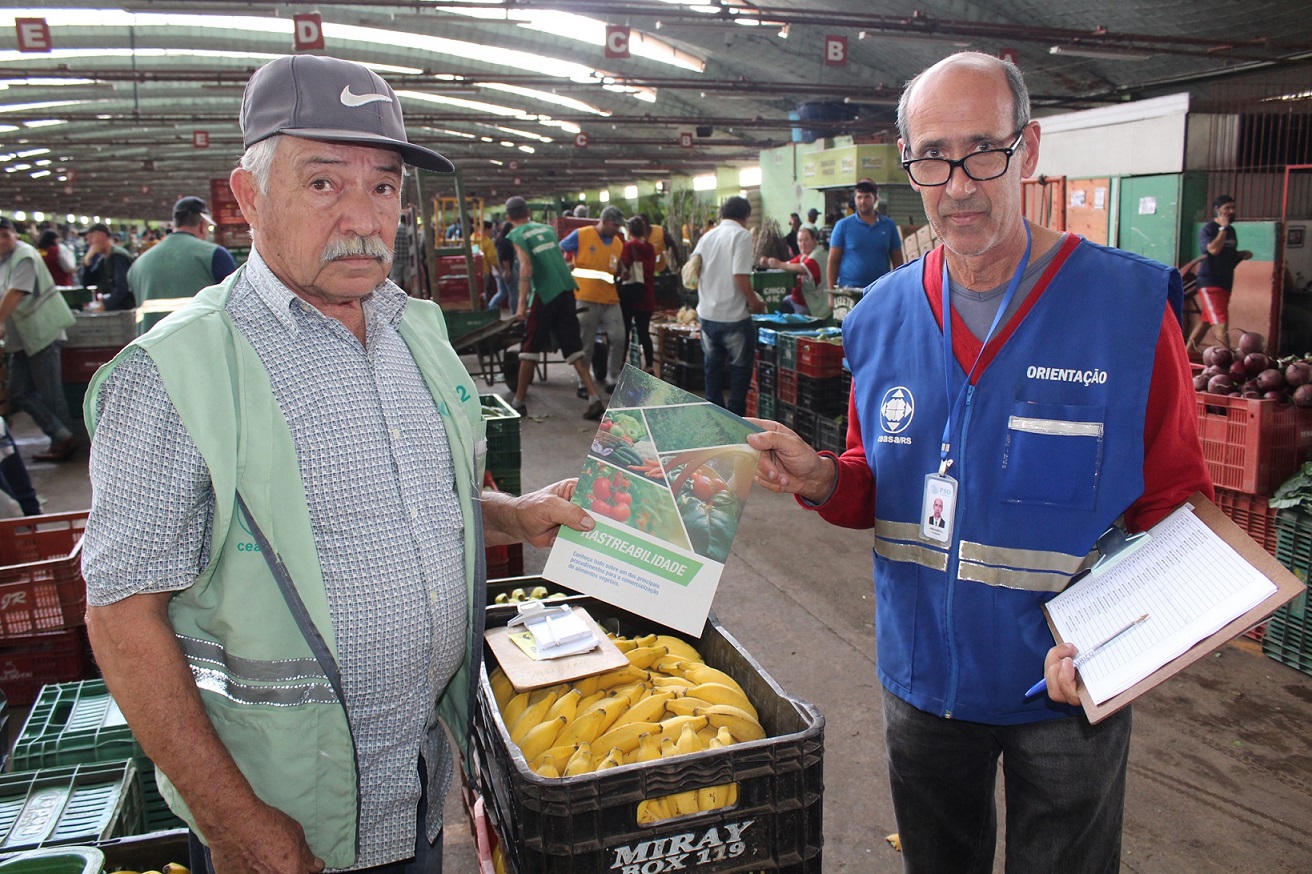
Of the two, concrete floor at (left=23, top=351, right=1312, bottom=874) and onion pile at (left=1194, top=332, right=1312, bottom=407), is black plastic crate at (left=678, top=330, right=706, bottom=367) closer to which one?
concrete floor at (left=23, top=351, right=1312, bottom=874)

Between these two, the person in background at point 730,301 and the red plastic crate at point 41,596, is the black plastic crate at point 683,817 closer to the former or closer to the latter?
the red plastic crate at point 41,596

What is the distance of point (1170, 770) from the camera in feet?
10.7

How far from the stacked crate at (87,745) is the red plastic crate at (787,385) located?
542 cm

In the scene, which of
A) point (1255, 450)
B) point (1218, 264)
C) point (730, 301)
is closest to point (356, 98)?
point (1255, 450)

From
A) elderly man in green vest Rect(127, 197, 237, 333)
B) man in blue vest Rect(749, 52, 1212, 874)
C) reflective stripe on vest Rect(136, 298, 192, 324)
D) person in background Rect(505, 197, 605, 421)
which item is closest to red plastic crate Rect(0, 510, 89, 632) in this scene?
reflective stripe on vest Rect(136, 298, 192, 324)

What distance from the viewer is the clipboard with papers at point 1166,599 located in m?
1.30

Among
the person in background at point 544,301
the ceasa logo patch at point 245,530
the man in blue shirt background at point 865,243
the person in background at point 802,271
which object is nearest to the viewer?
the ceasa logo patch at point 245,530

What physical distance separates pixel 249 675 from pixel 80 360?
27.7 ft

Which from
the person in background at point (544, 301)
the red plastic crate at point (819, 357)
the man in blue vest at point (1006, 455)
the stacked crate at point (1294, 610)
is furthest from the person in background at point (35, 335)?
the stacked crate at point (1294, 610)

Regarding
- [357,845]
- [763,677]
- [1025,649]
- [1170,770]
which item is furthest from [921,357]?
[1170,770]

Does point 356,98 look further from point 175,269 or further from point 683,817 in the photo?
point 175,269

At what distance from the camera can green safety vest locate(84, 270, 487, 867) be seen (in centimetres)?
139

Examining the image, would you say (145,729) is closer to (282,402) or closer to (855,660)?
(282,402)

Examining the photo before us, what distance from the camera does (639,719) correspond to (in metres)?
1.98
